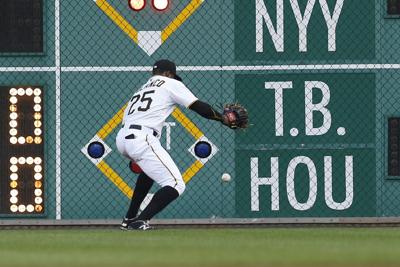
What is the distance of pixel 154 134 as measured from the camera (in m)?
14.7

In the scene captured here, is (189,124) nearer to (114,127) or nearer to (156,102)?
(114,127)

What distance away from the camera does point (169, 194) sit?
14.3 m

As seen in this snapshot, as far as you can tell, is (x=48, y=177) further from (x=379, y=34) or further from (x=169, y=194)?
(x=379, y=34)

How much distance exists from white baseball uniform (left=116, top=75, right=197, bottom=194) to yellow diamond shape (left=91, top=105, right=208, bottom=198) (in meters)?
1.60

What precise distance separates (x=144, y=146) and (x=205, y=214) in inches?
77.9

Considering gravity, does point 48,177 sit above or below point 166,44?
below

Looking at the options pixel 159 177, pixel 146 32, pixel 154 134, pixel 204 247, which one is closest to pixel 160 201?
pixel 159 177

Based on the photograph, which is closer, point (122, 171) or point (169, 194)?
point (169, 194)

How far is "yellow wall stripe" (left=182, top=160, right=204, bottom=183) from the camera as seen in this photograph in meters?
16.3

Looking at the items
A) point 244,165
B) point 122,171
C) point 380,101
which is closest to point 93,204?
point 122,171

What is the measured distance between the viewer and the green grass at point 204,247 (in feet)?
35.8

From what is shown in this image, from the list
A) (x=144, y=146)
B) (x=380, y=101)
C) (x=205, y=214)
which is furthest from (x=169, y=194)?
(x=380, y=101)

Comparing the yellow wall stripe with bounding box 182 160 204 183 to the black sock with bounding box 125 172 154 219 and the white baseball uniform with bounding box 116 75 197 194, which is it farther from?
the white baseball uniform with bounding box 116 75 197 194

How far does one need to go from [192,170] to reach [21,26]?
2239mm
